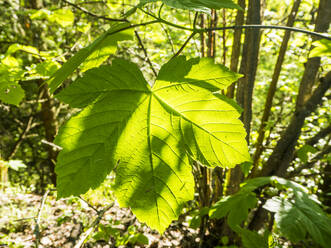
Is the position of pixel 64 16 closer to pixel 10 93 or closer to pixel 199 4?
pixel 10 93

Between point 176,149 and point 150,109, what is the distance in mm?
162

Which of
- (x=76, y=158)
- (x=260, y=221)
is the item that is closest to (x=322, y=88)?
(x=260, y=221)

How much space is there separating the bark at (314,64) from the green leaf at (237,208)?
1.00 m

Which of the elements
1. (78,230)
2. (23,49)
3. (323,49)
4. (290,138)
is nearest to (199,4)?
(323,49)

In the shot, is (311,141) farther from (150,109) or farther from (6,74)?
(6,74)

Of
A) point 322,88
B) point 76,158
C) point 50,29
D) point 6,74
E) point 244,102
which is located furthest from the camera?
point 50,29

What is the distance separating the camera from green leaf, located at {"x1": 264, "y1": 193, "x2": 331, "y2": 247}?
116 centimetres

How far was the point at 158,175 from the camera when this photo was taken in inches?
28.4

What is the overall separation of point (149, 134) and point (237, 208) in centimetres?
95

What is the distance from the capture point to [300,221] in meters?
1.21

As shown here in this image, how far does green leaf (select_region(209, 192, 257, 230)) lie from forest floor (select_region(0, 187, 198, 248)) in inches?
27.9

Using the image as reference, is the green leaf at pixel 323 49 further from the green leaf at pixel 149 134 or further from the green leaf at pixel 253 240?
the green leaf at pixel 253 240

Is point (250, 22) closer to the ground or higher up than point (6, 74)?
higher up

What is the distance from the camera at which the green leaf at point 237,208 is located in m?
1.38
